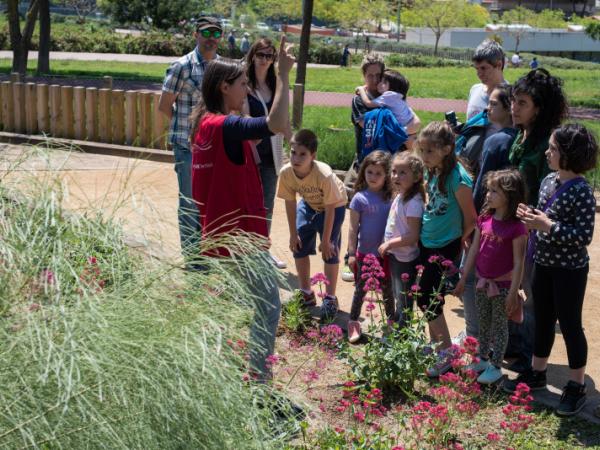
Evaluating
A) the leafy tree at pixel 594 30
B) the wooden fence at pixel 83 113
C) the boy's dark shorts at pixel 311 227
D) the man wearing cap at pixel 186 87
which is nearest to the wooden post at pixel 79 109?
the wooden fence at pixel 83 113

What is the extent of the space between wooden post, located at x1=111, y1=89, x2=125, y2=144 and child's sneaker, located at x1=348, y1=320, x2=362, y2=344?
721cm

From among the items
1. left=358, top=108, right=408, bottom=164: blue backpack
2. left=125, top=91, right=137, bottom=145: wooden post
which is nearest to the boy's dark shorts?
left=358, top=108, right=408, bottom=164: blue backpack

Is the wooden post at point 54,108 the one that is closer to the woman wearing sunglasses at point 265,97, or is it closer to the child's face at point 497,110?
the woman wearing sunglasses at point 265,97

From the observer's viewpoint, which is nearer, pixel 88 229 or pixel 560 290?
pixel 88 229

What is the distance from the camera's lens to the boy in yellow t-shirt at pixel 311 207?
17.4 ft

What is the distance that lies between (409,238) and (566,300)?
0.94 m

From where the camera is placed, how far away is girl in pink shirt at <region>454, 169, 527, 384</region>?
14.8ft

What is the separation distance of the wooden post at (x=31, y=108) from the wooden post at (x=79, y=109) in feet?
2.07

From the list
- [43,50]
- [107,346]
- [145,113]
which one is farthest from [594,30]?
[107,346]

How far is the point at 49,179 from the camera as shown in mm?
2914

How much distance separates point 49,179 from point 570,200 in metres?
2.46

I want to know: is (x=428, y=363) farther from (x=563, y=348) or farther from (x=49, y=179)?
(x=49, y=179)

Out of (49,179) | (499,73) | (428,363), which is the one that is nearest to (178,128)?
(499,73)

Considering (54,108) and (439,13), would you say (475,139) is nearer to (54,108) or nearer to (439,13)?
(54,108)
